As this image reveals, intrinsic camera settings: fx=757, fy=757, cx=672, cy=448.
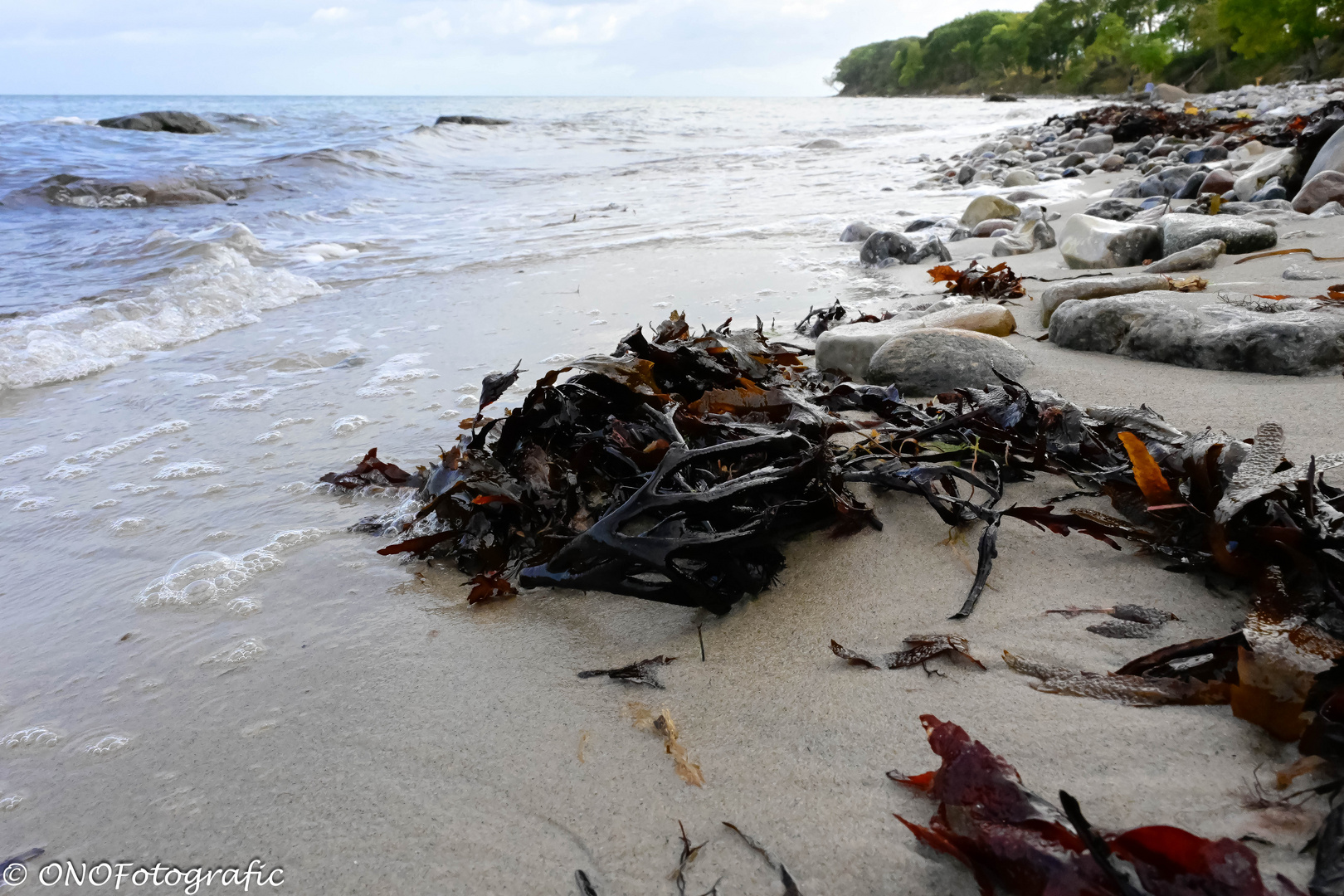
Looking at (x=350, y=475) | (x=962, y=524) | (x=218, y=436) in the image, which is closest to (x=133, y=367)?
(x=218, y=436)

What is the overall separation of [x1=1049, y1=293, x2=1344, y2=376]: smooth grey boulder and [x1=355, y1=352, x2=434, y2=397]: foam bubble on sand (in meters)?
2.62

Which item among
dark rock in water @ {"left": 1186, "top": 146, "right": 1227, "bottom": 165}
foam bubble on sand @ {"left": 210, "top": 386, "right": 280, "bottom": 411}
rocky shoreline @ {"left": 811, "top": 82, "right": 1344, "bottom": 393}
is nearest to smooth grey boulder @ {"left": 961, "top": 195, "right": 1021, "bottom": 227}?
rocky shoreline @ {"left": 811, "top": 82, "right": 1344, "bottom": 393}

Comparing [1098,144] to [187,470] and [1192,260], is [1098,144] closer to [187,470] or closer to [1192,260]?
[1192,260]

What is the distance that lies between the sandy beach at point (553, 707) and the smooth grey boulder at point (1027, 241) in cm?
268

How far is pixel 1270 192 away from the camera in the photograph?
5109mm

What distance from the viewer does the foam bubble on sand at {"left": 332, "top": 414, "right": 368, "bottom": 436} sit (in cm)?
275

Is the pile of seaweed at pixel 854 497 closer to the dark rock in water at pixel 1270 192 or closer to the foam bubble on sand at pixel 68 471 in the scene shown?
the foam bubble on sand at pixel 68 471

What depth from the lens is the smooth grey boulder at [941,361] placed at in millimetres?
2424

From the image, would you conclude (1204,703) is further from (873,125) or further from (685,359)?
(873,125)

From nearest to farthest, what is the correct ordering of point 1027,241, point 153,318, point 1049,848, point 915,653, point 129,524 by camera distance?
1. point 1049,848
2. point 915,653
3. point 129,524
4. point 153,318
5. point 1027,241

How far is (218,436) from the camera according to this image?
9.17 feet

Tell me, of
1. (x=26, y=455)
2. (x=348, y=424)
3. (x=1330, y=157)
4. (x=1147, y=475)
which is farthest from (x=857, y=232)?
(x=26, y=455)

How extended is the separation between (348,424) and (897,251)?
362 cm

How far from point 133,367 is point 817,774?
4076 millimetres
